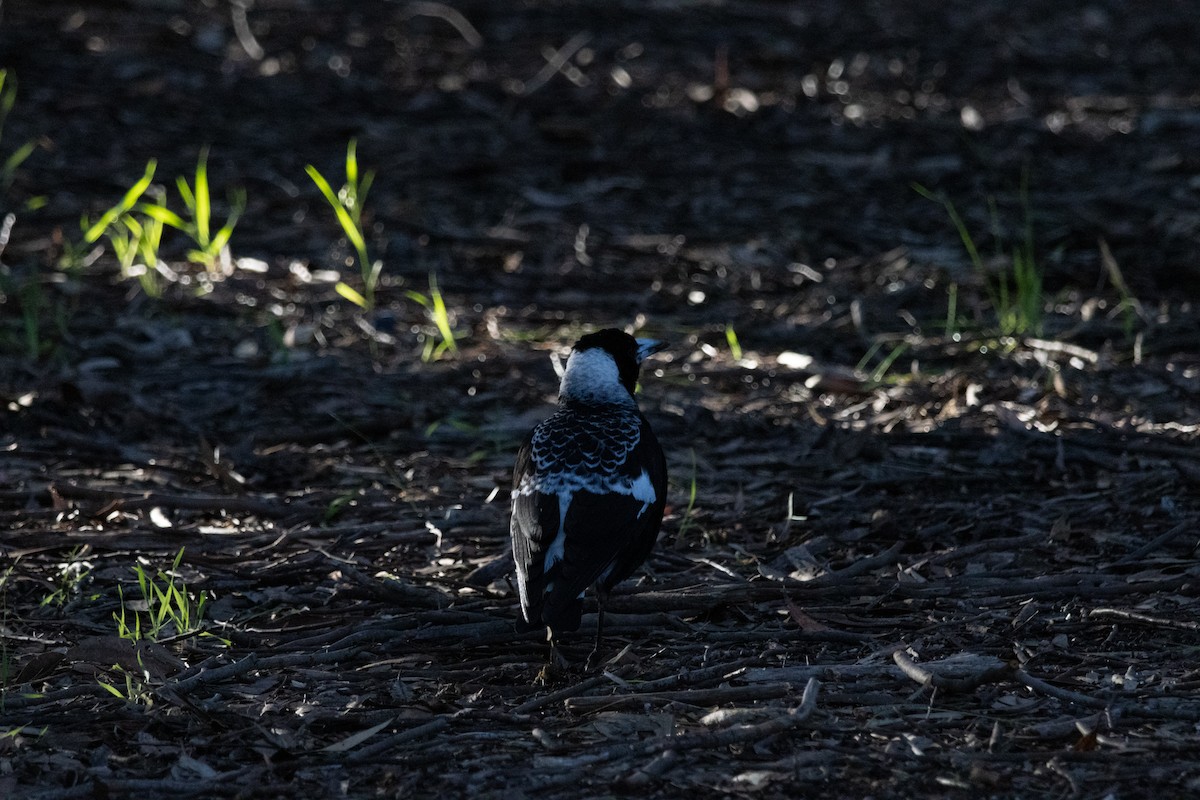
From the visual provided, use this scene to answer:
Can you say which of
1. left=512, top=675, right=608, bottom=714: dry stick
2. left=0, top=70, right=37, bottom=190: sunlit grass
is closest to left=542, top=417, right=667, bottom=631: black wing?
left=512, top=675, right=608, bottom=714: dry stick

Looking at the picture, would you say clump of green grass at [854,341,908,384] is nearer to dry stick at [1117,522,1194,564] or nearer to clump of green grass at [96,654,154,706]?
dry stick at [1117,522,1194,564]

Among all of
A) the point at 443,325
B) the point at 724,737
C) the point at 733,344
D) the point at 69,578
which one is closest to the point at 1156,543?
the point at 724,737

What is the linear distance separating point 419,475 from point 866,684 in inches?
78.4

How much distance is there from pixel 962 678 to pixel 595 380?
1518 mm

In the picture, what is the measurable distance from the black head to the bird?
0.27m

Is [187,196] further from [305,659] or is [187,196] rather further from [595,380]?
[305,659]

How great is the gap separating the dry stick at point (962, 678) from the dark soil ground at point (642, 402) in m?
0.02

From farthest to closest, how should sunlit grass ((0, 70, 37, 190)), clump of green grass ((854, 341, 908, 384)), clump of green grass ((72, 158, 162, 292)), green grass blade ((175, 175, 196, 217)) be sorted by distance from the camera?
sunlit grass ((0, 70, 37, 190)) → green grass blade ((175, 175, 196, 217)) → clump of green grass ((72, 158, 162, 292)) → clump of green grass ((854, 341, 908, 384))

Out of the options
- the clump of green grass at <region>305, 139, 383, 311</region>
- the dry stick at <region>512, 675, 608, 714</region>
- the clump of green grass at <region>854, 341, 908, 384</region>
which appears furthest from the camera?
the clump of green grass at <region>305, 139, 383, 311</region>

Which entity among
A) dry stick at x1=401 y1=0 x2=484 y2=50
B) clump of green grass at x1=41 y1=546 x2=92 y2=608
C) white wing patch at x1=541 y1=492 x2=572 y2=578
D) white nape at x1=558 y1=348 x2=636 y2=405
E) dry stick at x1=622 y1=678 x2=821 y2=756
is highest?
dry stick at x1=401 y1=0 x2=484 y2=50

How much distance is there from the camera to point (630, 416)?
4.11 metres

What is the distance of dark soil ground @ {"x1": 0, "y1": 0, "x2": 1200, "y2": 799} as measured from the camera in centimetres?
311

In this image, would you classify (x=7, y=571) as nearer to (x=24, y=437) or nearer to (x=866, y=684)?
(x=24, y=437)

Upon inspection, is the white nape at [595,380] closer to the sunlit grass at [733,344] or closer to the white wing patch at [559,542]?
the white wing patch at [559,542]
